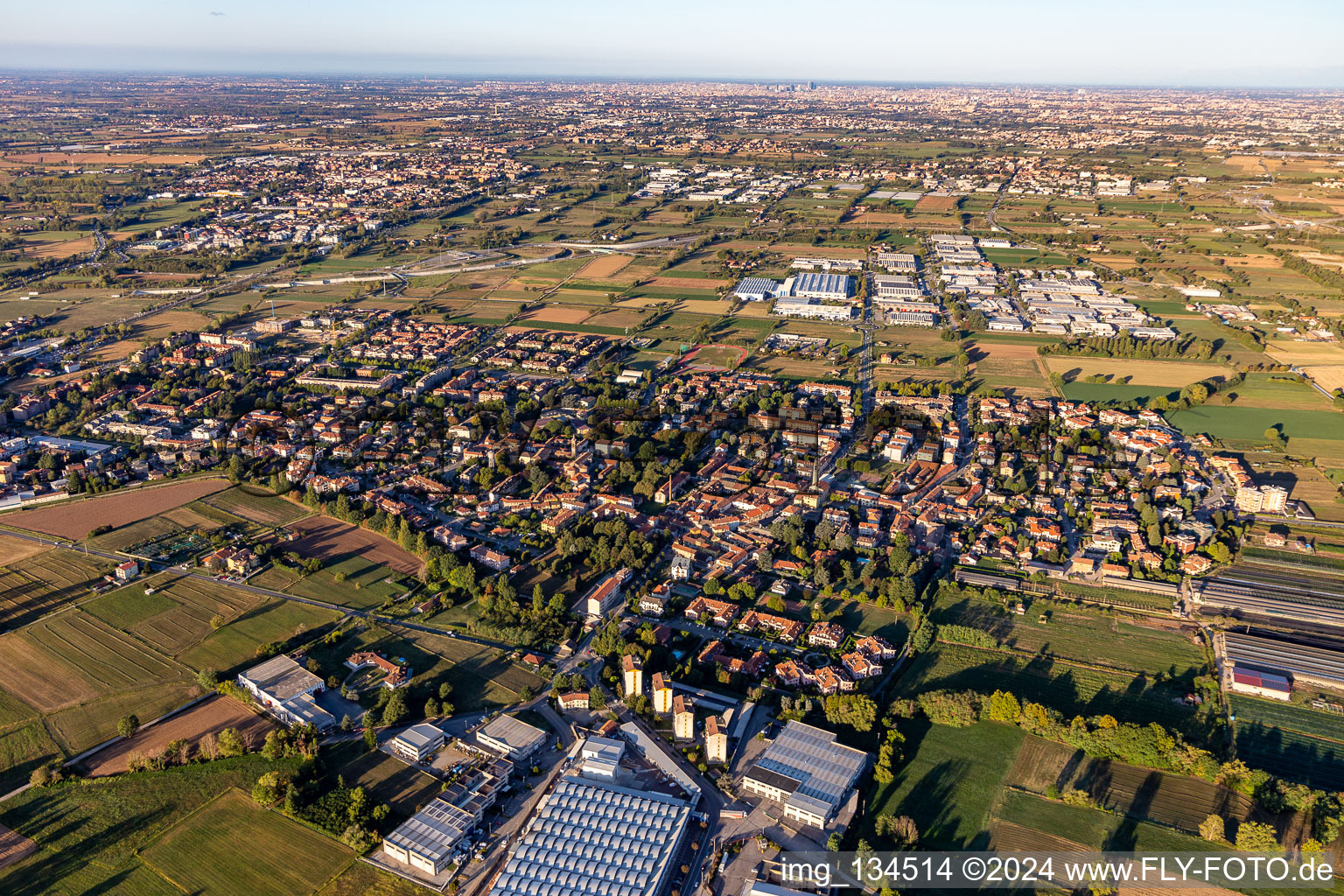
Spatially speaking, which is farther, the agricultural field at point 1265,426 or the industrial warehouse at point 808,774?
the agricultural field at point 1265,426

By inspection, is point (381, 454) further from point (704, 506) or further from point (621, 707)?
point (621, 707)

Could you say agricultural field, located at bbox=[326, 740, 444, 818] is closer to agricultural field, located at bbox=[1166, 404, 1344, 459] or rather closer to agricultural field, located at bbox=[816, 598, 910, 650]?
agricultural field, located at bbox=[816, 598, 910, 650]

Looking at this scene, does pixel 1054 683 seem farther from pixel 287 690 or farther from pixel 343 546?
pixel 343 546

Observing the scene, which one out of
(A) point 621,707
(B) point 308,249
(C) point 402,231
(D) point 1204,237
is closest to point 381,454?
(A) point 621,707

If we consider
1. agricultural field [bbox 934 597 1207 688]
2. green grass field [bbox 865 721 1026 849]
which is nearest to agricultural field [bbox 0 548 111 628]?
green grass field [bbox 865 721 1026 849]

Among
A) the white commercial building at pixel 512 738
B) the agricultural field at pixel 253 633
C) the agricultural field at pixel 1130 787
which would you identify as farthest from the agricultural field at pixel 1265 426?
the agricultural field at pixel 253 633

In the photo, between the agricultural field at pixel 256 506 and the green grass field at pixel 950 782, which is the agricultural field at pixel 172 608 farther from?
the green grass field at pixel 950 782
